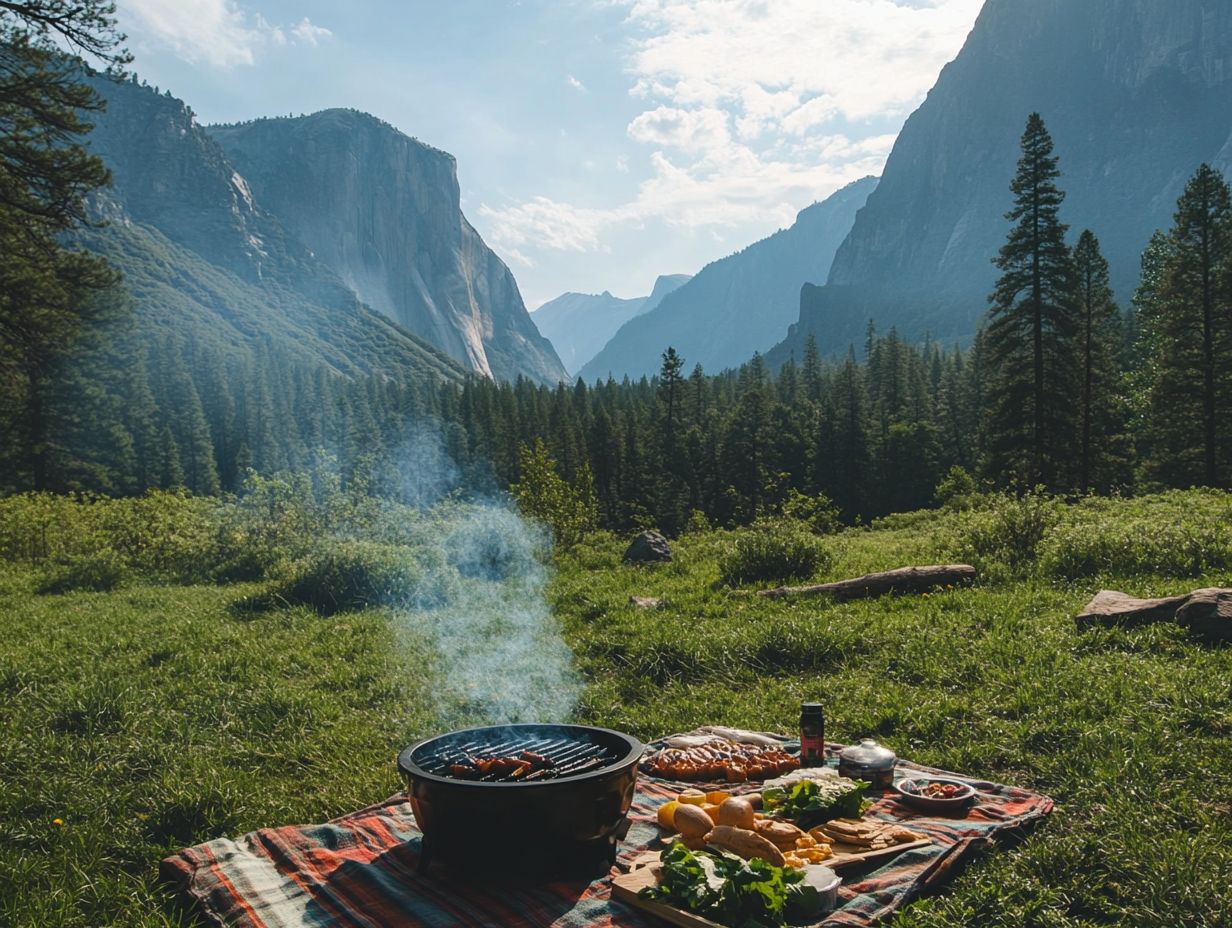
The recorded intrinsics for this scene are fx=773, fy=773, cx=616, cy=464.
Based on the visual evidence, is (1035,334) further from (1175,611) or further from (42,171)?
(42,171)

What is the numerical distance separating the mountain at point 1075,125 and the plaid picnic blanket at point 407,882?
165 metres

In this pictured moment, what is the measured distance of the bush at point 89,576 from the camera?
44.4 ft

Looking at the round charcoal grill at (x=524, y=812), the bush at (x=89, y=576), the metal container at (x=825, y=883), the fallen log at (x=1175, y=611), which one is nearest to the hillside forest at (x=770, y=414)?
the bush at (x=89, y=576)

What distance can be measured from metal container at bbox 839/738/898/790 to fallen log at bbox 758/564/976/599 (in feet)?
17.4

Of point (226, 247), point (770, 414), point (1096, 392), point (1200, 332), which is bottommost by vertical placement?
point (770, 414)

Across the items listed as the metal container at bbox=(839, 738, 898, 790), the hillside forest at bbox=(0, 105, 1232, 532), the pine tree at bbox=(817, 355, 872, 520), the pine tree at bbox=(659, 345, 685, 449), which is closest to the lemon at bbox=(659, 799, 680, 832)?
the metal container at bbox=(839, 738, 898, 790)

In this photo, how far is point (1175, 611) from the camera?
283 inches

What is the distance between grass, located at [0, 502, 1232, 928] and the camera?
3.68 m

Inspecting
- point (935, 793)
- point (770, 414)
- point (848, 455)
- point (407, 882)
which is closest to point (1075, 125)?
point (770, 414)

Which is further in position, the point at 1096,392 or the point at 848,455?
the point at 848,455

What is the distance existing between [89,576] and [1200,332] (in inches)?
1363

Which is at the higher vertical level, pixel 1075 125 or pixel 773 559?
pixel 1075 125

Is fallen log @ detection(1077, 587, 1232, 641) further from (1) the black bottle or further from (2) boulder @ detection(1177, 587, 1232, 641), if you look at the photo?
(1) the black bottle

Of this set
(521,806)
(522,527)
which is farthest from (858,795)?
(522,527)
